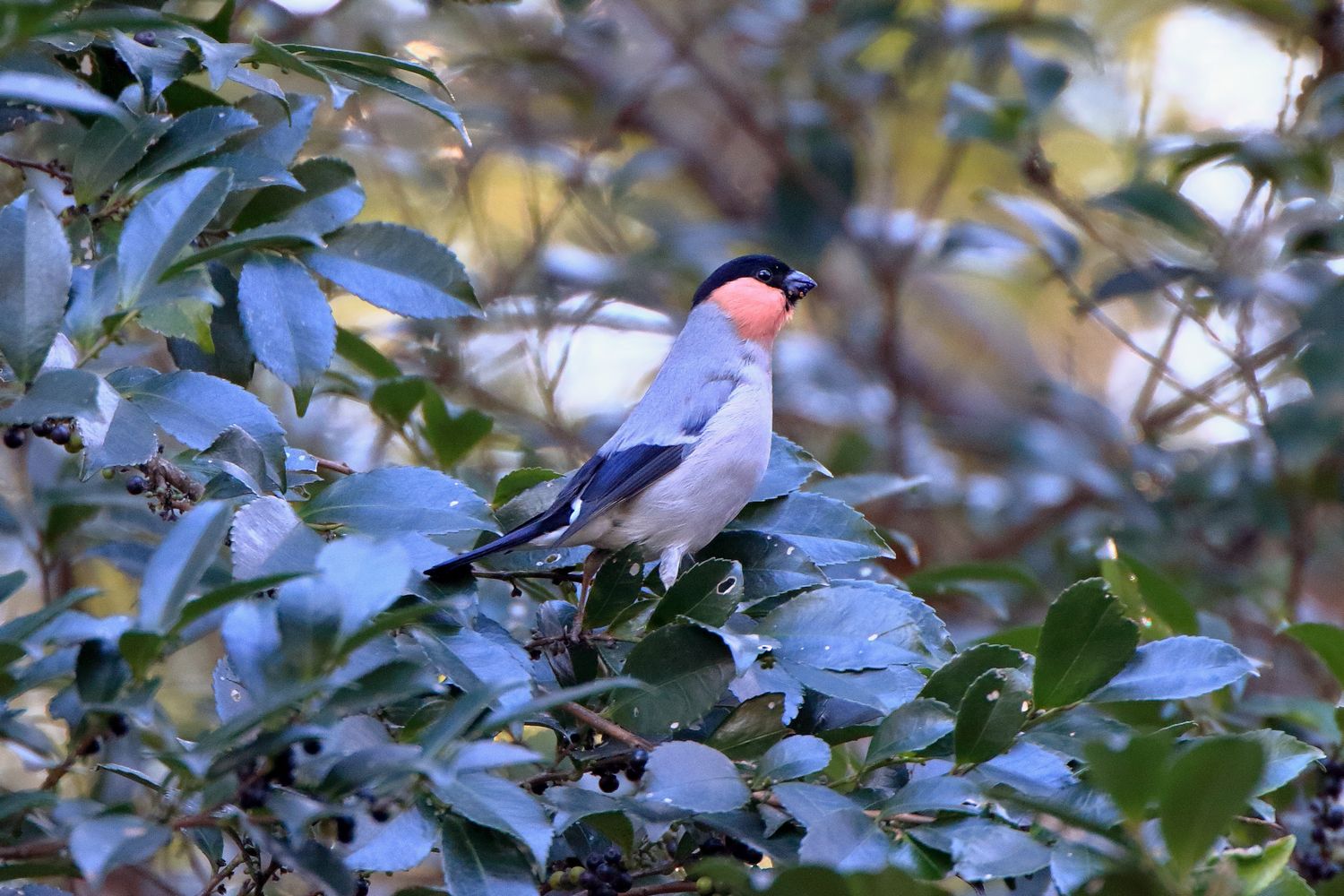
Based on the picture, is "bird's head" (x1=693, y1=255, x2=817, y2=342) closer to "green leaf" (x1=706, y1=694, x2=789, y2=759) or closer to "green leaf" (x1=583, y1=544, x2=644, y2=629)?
"green leaf" (x1=583, y1=544, x2=644, y2=629)

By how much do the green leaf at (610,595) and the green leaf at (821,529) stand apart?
1.17ft

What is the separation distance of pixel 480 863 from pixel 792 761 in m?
0.43

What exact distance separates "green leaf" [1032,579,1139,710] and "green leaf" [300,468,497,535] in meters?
0.88

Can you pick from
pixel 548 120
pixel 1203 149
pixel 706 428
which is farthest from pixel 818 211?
pixel 706 428

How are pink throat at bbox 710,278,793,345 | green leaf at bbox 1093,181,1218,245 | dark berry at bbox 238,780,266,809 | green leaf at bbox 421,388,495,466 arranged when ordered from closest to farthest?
dark berry at bbox 238,780,266,809
green leaf at bbox 421,388,495,466
pink throat at bbox 710,278,793,345
green leaf at bbox 1093,181,1218,245

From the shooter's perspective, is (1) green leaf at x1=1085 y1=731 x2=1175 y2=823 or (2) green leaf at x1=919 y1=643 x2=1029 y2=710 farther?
(2) green leaf at x1=919 y1=643 x2=1029 y2=710

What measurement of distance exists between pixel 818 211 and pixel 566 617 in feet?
12.7

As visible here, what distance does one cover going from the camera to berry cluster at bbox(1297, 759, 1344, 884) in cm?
221

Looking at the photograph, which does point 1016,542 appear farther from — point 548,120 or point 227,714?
point 227,714

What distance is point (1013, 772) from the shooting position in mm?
1736

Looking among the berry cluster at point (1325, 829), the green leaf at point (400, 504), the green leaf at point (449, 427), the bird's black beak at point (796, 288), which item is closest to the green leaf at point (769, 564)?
the green leaf at point (400, 504)

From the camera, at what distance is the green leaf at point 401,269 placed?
7.45 ft

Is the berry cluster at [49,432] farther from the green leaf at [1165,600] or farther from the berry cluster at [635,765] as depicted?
the green leaf at [1165,600]

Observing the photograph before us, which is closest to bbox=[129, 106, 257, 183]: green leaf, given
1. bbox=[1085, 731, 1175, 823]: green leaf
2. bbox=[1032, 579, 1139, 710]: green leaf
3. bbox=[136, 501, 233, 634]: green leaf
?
bbox=[136, 501, 233, 634]: green leaf
